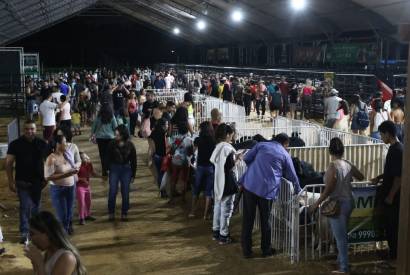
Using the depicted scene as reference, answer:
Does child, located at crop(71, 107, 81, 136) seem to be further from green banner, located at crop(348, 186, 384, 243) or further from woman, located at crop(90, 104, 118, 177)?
green banner, located at crop(348, 186, 384, 243)

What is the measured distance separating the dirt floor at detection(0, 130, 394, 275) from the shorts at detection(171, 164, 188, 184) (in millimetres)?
463

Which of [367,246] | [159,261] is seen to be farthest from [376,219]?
[159,261]

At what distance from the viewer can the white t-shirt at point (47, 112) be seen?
42.5 ft

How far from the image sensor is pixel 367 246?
721cm

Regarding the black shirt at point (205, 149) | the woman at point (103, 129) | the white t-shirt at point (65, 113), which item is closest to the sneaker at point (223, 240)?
the black shirt at point (205, 149)

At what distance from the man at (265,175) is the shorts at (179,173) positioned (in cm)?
270

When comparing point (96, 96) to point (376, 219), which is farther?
point (96, 96)

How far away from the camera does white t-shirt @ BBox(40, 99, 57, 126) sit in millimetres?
12941

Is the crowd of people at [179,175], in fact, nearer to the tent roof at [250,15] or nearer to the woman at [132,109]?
the woman at [132,109]

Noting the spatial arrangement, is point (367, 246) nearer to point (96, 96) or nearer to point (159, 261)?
point (159, 261)

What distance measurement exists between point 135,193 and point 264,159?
4490 millimetres

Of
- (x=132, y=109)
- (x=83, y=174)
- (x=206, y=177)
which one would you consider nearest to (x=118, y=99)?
(x=132, y=109)

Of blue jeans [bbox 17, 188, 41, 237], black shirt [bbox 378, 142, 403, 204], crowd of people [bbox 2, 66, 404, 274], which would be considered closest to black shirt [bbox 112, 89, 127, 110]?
crowd of people [bbox 2, 66, 404, 274]

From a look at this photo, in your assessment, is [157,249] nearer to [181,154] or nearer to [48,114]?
[181,154]
